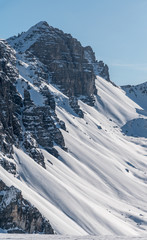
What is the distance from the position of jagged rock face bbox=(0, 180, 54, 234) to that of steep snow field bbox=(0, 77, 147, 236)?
3.26m

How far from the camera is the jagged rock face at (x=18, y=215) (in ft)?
165

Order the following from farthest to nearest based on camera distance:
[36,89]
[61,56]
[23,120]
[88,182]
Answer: [61,56] < [36,89] < [23,120] < [88,182]

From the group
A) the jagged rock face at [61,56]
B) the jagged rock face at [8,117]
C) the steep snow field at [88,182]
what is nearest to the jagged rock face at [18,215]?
the steep snow field at [88,182]

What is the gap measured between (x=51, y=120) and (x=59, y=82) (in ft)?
190

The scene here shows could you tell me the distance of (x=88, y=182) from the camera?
9781 cm

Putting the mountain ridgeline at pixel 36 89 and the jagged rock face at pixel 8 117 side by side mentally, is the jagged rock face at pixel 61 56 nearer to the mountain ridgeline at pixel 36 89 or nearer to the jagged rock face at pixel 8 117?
the mountain ridgeline at pixel 36 89

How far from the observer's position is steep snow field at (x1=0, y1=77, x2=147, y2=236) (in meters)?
67.0

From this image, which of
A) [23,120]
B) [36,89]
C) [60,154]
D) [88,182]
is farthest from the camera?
[36,89]

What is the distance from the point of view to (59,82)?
16600cm


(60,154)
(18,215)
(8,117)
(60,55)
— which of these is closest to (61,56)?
(60,55)

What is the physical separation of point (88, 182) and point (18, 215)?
156ft

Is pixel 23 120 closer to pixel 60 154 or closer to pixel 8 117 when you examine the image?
pixel 60 154

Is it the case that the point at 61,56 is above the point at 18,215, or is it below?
above

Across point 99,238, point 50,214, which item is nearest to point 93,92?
point 50,214
